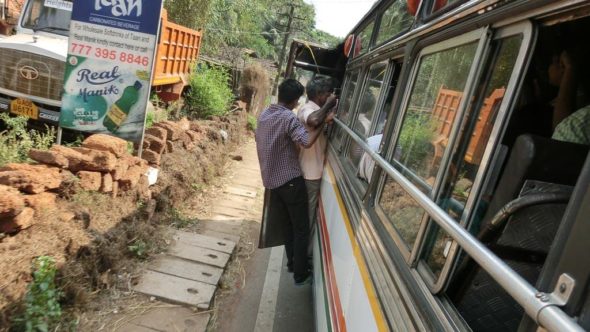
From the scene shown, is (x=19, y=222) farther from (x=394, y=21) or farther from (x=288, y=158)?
(x=394, y=21)

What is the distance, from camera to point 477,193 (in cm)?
132

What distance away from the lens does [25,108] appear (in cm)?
608

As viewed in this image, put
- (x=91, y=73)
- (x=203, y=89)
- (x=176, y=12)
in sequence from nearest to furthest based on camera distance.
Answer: (x=91, y=73) → (x=203, y=89) → (x=176, y=12)

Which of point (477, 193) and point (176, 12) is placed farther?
point (176, 12)

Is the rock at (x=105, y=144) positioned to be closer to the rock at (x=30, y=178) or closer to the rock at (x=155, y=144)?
the rock at (x=30, y=178)

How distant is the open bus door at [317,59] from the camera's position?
6.36 metres

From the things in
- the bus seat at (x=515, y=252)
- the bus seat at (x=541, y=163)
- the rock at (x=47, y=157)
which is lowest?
the rock at (x=47, y=157)

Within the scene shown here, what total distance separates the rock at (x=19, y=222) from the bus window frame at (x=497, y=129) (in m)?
2.56

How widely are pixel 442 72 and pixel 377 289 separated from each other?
94 centimetres

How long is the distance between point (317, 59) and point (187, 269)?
3750 mm

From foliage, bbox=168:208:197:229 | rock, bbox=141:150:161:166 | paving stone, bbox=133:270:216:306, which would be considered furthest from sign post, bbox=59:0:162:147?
paving stone, bbox=133:270:216:306

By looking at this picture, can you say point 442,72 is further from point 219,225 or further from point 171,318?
point 219,225

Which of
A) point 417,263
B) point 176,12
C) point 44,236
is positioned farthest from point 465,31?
point 176,12

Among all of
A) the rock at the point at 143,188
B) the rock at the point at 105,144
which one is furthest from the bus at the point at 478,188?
the rock at the point at 143,188
